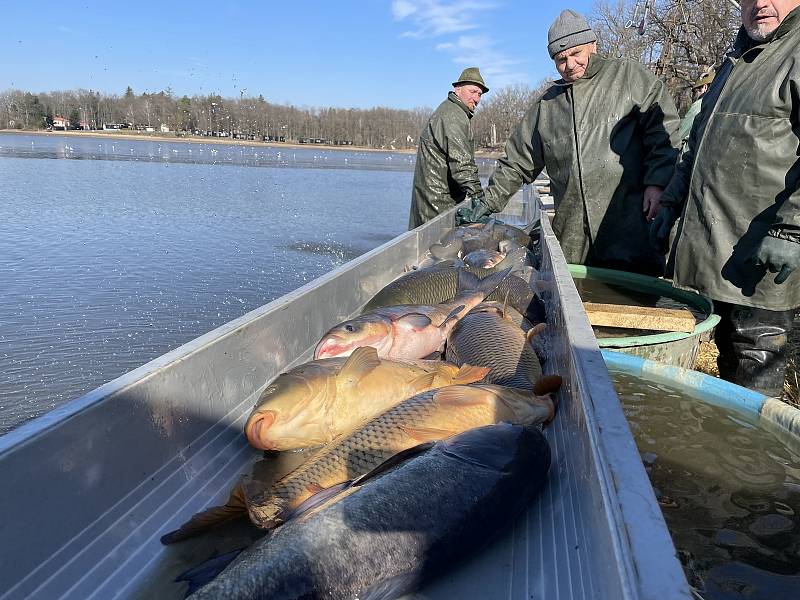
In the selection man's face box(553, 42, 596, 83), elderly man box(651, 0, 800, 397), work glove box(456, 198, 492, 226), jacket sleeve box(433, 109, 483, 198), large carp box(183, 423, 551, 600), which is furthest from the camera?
jacket sleeve box(433, 109, 483, 198)

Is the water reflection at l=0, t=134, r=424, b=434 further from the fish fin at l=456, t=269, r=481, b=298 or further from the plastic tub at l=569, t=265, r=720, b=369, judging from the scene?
the plastic tub at l=569, t=265, r=720, b=369

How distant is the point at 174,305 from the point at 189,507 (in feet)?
23.6

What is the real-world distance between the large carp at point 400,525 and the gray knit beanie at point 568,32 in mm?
3962

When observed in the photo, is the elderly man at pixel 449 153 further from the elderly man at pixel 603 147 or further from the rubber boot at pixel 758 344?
the rubber boot at pixel 758 344

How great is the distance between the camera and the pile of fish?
1373 millimetres

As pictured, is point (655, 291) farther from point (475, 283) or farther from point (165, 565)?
point (165, 565)

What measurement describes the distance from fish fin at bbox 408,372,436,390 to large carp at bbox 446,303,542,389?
0.87 feet

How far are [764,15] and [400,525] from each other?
3589 mm

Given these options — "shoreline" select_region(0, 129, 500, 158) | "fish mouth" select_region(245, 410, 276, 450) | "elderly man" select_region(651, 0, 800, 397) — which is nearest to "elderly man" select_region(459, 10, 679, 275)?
"elderly man" select_region(651, 0, 800, 397)

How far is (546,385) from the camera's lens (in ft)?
7.20

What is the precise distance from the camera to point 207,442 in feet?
6.82

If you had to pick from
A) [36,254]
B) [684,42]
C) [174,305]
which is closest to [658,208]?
[174,305]

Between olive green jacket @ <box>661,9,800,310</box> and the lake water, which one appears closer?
olive green jacket @ <box>661,9,800,310</box>

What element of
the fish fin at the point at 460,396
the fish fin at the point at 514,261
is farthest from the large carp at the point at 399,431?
the fish fin at the point at 514,261
